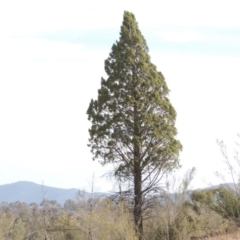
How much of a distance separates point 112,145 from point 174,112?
9.97ft

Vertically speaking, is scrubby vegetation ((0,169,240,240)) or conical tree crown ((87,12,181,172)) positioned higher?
conical tree crown ((87,12,181,172))

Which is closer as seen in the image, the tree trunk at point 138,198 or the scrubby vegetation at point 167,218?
the scrubby vegetation at point 167,218

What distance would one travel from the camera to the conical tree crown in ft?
65.2

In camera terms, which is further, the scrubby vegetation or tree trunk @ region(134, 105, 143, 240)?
tree trunk @ region(134, 105, 143, 240)

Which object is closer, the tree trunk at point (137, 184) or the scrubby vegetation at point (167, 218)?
the scrubby vegetation at point (167, 218)

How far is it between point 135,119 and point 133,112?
0.35 metres

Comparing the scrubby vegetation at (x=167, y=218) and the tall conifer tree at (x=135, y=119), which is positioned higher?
the tall conifer tree at (x=135, y=119)

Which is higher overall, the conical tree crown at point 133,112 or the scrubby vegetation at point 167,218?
the conical tree crown at point 133,112

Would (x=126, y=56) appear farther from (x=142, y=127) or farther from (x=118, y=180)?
(x=118, y=180)

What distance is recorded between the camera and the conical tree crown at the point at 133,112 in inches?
782

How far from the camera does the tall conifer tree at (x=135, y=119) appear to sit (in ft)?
64.8

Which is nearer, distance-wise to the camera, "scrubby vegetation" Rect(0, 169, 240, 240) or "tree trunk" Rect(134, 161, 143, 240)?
"scrubby vegetation" Rect(0, 169, 240, 240)

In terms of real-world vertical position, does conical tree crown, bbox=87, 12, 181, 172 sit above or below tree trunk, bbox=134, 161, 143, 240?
above

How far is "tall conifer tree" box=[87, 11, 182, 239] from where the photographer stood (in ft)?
64.8
